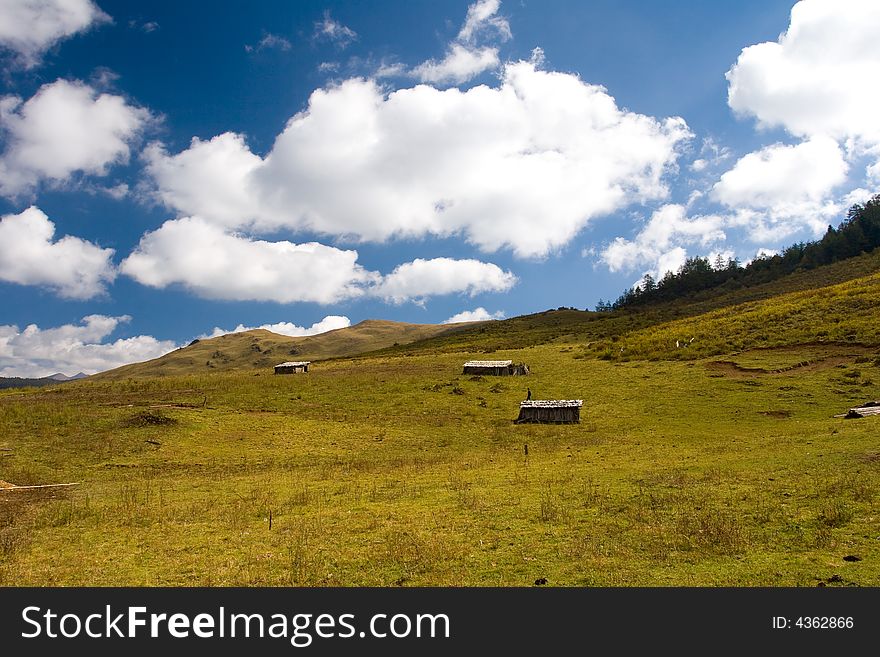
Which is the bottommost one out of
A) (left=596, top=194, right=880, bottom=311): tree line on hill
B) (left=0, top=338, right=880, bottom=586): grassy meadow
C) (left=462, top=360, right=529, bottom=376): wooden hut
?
(left=0, top=338, right=880, bottom=586): grassy meadow

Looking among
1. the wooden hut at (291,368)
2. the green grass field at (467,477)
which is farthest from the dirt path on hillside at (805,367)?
the wooden hut at (291,368)

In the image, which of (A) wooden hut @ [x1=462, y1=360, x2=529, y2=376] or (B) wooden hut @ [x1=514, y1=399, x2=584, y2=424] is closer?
(B) wooden hut @ [x1=514, y1=399, x2=584, y2=424]

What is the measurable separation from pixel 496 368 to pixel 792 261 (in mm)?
155341

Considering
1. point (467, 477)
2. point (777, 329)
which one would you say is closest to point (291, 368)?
point (467, 477)

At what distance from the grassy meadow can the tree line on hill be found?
12689cm

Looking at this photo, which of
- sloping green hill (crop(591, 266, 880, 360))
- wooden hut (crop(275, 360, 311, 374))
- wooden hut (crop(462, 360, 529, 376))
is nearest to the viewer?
sloping green hill (crop(591, 266, 880, 360))

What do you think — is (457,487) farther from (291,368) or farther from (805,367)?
(291,368)

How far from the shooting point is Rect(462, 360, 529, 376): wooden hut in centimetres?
6341

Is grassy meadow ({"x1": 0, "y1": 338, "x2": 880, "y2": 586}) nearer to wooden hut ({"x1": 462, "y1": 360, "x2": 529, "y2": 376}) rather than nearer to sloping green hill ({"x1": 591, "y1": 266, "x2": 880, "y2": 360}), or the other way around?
sloping green hill ({"x1": 591, "y1": 266, "x2": 880, "y2": 360})

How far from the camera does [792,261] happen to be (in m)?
170

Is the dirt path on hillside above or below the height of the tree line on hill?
below

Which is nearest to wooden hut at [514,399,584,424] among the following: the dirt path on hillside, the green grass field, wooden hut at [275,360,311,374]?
the green grass field
